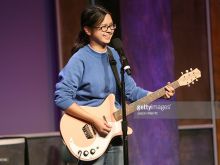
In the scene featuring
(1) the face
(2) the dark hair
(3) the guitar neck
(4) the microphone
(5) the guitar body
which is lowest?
(5) the guitar body

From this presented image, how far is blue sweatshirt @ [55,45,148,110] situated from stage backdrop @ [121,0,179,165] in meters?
1.33

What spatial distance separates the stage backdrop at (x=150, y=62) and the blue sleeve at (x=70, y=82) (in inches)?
57.3

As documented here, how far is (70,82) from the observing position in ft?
8.72

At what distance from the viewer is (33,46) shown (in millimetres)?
4277

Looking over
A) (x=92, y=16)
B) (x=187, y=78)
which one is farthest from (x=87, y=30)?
(x=187, y=78)

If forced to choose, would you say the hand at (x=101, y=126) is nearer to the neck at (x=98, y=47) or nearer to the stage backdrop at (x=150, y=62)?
the neck at (x=98, y=47)

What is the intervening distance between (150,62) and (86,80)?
1.47 meters

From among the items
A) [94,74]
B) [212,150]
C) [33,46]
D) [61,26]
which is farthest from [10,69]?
[212,150]

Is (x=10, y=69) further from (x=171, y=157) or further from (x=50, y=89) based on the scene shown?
(x=171, y=157)

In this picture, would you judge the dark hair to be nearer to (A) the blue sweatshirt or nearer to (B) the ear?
(B) the ear

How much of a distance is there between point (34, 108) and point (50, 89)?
0.21 meters

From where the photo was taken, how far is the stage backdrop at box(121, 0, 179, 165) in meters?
4.02

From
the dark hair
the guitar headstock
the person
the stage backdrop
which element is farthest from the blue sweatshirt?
the stage backdrop

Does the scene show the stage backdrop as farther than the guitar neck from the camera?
Yes
